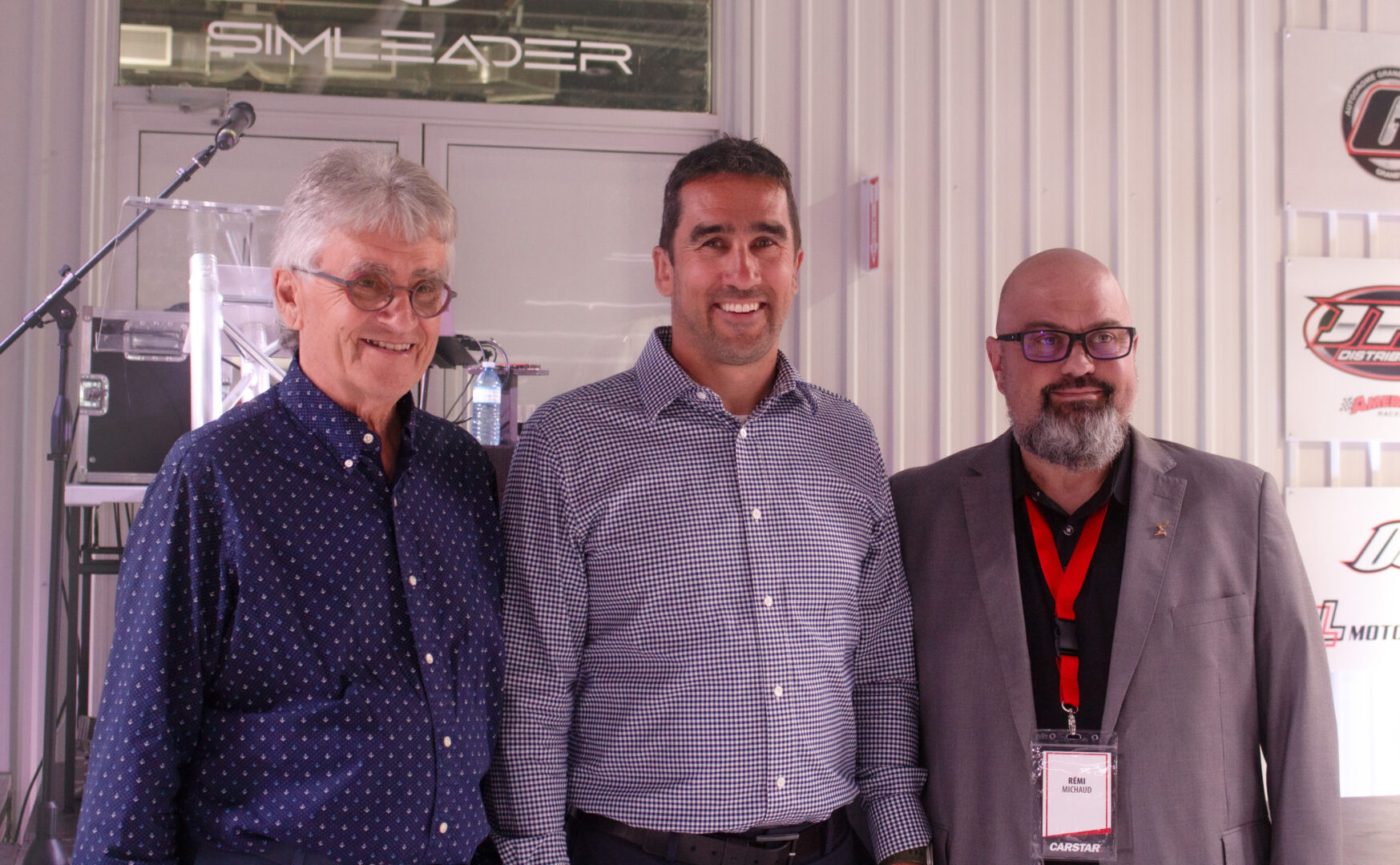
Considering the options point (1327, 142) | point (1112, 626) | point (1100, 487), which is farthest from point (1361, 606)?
point (1112, 626)

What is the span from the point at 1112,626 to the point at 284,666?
4.90 ft

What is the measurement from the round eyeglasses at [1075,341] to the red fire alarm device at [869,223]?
216 centimetres

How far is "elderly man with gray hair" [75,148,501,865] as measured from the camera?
4.58 ft

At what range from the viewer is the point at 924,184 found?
4.40 meters

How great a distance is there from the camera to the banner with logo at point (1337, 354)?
4.57 meters

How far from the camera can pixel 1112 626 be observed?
1993mm

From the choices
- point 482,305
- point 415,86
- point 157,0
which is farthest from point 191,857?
point 157,0

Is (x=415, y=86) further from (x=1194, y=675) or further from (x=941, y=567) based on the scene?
(x=1194, y=675)

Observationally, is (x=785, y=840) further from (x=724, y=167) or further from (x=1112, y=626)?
(x=724, y=167)

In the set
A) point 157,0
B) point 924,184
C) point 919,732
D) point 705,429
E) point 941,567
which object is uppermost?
point 157,0

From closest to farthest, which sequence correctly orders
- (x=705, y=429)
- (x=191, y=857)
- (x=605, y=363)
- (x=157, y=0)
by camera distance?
(x=191, y=857), (x=705, y=429), (x=157, y=0), (x=605, y=363)

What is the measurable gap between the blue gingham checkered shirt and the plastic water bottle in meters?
1.34

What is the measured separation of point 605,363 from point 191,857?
10.0 ft

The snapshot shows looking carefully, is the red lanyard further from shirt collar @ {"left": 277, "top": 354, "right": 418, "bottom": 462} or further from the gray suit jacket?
shirt collar @ {"left": 277, "top": 354, "right": 418, "bottom": 462}
